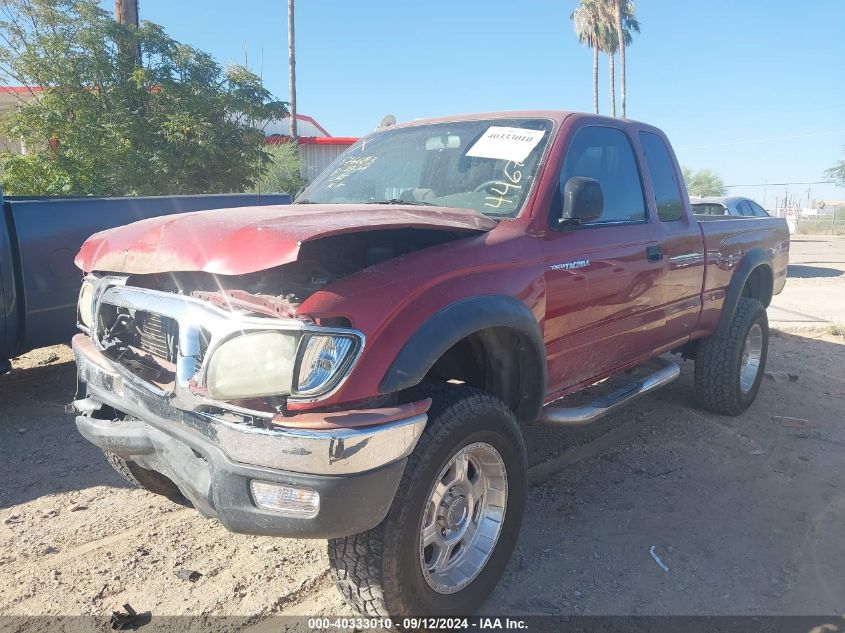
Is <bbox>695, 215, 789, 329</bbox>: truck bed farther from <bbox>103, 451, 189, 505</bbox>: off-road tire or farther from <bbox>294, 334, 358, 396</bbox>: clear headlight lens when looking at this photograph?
<bbox>103, 451, 189, 505</bbox>: off-road tire

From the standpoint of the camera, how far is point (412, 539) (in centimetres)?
212

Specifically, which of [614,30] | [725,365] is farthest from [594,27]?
[725,365]

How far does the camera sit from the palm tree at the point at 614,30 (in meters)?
30.9

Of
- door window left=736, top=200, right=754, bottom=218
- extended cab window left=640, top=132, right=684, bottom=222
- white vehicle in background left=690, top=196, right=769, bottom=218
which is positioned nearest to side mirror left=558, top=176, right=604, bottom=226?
extended cab window left=640, top=132, right=684, bottom=222

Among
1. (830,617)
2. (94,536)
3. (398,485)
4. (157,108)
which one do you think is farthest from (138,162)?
(830,617)

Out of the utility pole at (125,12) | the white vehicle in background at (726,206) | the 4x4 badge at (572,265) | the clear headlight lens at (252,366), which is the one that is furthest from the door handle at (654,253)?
the utility pole at (125,12)

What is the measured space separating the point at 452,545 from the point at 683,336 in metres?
2.65

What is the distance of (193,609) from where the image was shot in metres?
2.46

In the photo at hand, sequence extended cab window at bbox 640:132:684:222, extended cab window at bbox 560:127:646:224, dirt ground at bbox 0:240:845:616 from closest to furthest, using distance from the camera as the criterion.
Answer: dirt ground at bbox 0:240:845:616 → extended cab window at bbox 560:127:646:224 → extended cab window at bbox 640:132:684:222

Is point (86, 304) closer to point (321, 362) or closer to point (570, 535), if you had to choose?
point (321, 362)

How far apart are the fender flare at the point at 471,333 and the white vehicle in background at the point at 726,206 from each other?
348 inches

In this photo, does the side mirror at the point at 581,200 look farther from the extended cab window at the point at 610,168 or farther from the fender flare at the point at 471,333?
the fender flare at the point at 471,333

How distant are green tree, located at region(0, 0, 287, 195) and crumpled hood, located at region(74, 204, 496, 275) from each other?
28.1 feet

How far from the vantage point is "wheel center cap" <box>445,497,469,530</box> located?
7.97 ft
